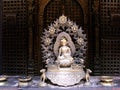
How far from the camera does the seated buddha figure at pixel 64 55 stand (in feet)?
23.6

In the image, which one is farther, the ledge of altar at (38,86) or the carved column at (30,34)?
the carved column at (30,34)

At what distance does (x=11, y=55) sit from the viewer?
8852mm

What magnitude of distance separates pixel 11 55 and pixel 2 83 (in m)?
1.72

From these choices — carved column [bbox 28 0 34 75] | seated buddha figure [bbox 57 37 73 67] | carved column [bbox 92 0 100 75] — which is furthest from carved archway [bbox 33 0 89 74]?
seated buddha figure [bbox 57 37 73 67]

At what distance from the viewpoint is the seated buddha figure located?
7.20 meters

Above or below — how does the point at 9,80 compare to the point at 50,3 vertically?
below

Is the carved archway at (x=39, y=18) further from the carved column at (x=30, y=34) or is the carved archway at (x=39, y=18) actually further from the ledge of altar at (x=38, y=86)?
the ledge of altar at (x=38, y=86)

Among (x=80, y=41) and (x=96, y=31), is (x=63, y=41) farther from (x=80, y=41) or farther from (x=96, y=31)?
(x=96, y=31)

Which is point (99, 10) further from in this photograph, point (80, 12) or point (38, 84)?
point (38, 84)

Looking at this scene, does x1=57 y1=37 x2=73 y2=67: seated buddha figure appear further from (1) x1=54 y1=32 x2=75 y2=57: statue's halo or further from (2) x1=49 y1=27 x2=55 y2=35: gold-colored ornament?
(2) x1=49 y1=27 x2=55 y2=35: gold-colored ornament

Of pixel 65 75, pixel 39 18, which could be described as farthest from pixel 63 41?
pixel 39 18

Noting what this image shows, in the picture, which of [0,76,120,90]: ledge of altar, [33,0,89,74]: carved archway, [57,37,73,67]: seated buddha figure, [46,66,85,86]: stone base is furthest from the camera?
[33,0,89,74]: carved archway

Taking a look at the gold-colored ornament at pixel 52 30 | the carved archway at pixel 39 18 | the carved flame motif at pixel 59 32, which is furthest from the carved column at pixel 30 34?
the gold-colored ornament at pixel 52 30

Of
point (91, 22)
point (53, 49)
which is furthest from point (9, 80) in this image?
point (91, 22)
